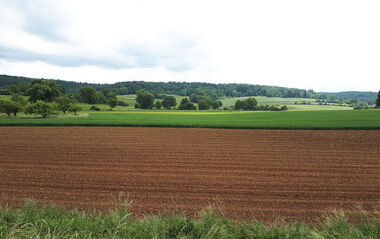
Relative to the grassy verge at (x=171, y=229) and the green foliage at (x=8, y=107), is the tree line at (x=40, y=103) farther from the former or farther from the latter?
the grassy verge at (x=171, y=229)

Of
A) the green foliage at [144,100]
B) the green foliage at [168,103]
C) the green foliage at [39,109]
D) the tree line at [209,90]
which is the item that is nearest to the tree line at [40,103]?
the green foliage at [39,109]

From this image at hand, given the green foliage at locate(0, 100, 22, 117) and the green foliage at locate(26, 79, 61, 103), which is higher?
the green foliage at locate(26, 79, 61, 103)

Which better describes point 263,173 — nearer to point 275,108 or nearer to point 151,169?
point 151,169

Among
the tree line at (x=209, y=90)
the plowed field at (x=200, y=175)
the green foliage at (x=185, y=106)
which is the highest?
the tree line at (x=209, y=90)

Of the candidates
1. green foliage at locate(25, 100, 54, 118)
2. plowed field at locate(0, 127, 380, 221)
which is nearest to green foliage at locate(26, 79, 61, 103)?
green foliage at locate(25, 100, 54, 118)

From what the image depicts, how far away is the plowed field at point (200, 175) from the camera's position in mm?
8188

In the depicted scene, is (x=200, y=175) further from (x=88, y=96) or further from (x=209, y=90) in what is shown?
(x=209, y=90)

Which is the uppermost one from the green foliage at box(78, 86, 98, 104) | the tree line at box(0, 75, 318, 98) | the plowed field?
the tree line at box(0, 75, 318, 98)

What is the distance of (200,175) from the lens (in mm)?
11109

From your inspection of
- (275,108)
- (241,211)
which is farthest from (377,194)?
(275,108)

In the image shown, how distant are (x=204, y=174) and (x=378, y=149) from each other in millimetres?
15493

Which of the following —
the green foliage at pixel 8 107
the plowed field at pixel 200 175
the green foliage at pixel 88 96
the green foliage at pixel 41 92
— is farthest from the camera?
the green foliage at pixel 88 96

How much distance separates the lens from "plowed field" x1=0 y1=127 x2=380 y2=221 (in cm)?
819

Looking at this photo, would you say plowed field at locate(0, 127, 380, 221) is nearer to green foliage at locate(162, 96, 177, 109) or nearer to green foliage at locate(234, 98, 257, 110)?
green foliage at locate(234, 98, 257, 110)
